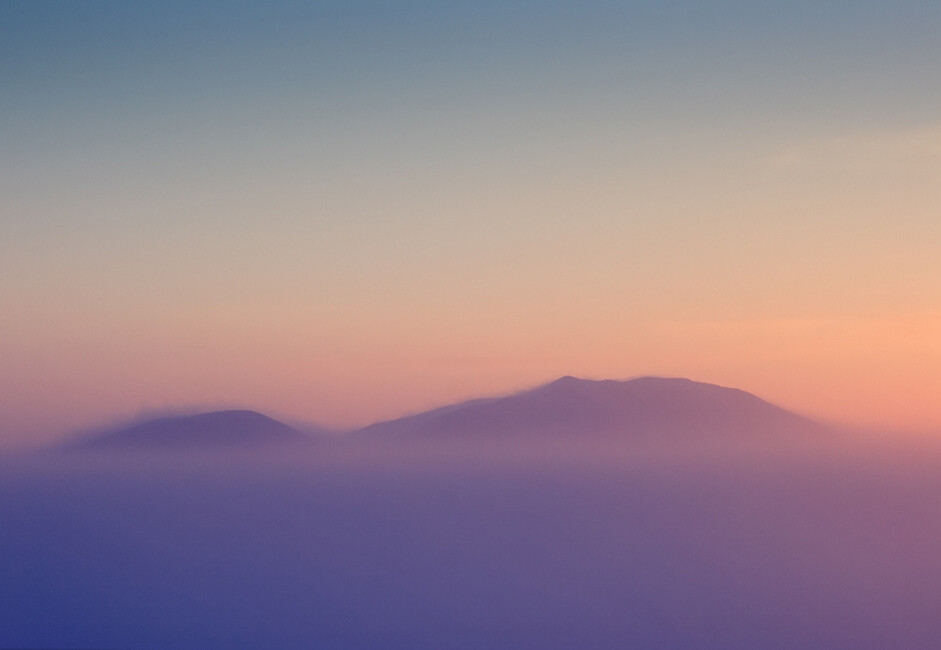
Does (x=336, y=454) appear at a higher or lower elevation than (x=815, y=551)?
higher

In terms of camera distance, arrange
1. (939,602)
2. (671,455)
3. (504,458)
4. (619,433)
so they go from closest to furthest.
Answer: (939,602) → (504,458) → (671,455) → (619,433)

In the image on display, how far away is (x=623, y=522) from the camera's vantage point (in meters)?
42.7

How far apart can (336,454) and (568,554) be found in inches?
1621

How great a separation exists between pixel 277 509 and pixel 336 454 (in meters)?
32.6

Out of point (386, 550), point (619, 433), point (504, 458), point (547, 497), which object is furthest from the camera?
point (619, 433)

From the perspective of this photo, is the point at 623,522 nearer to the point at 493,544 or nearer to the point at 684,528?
the point at 684,528

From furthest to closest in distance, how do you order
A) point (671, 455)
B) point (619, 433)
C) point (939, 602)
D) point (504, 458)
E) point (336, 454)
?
point (619, 433) < point (671, 455) < point (504, 458) < point (336, 454) < point (939, 602)

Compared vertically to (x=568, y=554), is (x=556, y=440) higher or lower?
higher

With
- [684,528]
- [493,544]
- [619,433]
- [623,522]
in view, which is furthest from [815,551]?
[619,433]

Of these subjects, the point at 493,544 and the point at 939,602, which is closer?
the point at 939,602

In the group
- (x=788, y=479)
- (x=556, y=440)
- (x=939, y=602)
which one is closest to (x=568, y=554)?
(x=939, y=602)

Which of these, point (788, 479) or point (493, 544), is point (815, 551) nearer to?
point (493, 544)

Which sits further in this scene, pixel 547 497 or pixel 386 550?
pixel 547 497

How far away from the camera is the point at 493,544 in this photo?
121 feet
